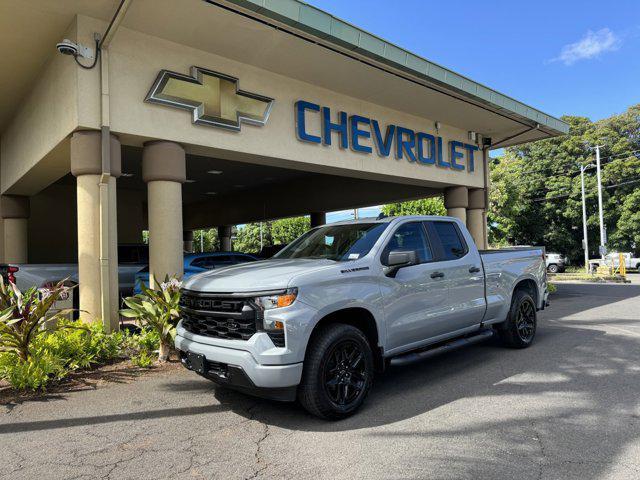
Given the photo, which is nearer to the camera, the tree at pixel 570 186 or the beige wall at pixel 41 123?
the beige wall at pixel 41 123

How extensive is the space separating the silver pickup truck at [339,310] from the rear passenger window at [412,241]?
0.5 inches

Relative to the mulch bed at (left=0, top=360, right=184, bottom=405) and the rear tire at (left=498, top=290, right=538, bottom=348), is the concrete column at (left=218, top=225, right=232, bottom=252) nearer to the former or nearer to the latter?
the mulch bed at (left=0, top=360, right=184, bottom=405)

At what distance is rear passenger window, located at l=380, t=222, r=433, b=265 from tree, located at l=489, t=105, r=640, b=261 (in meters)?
31.5

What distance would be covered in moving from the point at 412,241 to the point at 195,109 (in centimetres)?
468

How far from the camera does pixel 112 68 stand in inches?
288

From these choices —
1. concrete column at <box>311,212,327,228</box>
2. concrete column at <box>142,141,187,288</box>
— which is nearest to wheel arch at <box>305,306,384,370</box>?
concrete column at <box>142,141,187,288</box>

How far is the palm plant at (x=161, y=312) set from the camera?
6270 mm

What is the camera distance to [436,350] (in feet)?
16.9

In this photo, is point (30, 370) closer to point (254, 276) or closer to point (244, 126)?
point (254, 276)

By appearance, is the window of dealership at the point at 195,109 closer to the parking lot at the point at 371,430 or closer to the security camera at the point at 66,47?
the security camera at the point at 66,47

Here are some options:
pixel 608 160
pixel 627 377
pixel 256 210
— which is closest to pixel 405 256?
pixel 627 377

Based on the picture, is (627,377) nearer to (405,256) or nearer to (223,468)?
(405,256)

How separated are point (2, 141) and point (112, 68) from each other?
8091 millimetres

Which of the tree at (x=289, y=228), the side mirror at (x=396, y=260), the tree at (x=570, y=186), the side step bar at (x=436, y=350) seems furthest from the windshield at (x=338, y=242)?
the tree at (x=289, y=228)
